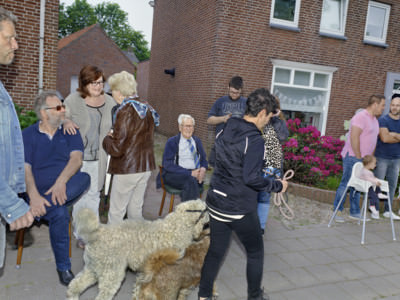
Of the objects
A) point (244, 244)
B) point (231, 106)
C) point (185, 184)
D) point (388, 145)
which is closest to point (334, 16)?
point (388, 145)

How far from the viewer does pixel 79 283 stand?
2.91 meters

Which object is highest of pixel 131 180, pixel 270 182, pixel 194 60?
pixel 194 60

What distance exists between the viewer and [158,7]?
17031mm

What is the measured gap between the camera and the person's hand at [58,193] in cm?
338

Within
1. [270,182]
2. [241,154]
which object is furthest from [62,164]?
[270,182]

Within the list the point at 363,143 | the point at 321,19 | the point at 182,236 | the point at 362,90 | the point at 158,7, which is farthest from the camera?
the point at 158,7

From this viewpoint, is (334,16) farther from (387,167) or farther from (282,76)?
(387,167)

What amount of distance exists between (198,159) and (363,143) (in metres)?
2.97

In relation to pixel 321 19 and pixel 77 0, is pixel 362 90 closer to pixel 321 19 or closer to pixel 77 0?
pixel 321 19

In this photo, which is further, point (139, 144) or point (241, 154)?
point (139, 144)

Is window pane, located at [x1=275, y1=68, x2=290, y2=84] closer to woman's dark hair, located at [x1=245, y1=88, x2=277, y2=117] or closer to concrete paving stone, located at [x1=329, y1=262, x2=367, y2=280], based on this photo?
concrete paving stone, located at [x1=329, y1=262, x2=367, y2=280]

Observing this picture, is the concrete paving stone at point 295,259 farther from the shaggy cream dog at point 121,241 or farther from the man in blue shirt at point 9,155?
the man in blue shirt at point 9,155

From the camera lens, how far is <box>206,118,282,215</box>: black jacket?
105 inches

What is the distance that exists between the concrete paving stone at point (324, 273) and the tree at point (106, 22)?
52250mm
